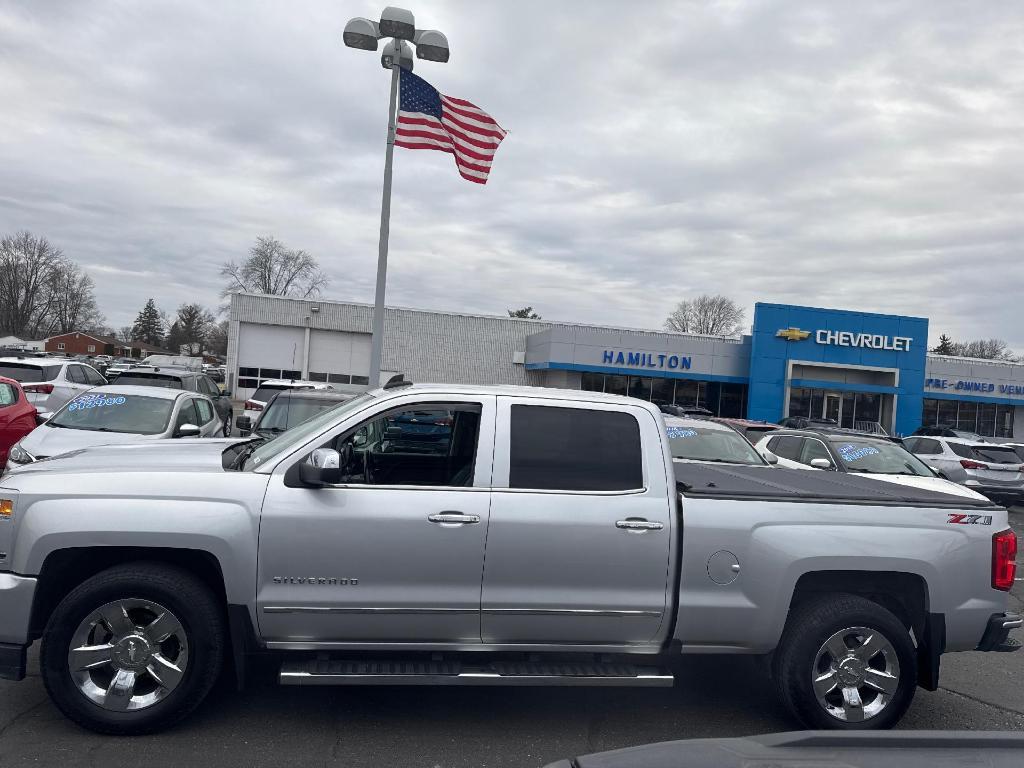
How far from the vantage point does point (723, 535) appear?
4.57 meters

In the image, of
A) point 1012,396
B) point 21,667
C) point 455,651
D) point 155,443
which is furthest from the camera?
point 1012,396

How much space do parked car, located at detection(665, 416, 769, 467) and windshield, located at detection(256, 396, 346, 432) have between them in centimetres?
466

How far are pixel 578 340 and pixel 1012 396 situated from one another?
Result: 850 inches

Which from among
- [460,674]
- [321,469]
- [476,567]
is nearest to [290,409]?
[321,469]

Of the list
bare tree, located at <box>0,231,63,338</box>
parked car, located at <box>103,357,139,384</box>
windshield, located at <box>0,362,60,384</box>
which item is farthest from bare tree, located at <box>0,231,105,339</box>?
windshield, located at <box>0,362,60,384</box>

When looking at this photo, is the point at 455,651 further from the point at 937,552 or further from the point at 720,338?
the point at 720,338

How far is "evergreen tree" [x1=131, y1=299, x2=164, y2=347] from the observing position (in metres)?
135

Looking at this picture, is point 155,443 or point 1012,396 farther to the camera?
point 1012,396

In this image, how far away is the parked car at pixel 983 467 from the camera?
55.0 feet

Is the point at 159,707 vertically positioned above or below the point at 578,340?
below

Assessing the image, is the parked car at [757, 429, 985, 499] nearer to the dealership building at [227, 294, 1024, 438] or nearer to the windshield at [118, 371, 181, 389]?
the windshield at [118, 371, 181, 389]

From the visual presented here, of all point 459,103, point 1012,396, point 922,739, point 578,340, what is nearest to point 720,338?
point 578,340

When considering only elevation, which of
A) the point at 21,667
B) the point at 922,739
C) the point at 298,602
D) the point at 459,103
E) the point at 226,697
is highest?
the point at 459,103

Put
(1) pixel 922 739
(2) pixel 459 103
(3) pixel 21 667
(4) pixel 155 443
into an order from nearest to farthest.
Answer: (1) pixel 922 739 → (3) pixel 21 667 → (4) pixel 155 443 → (2) pixel 459 103
